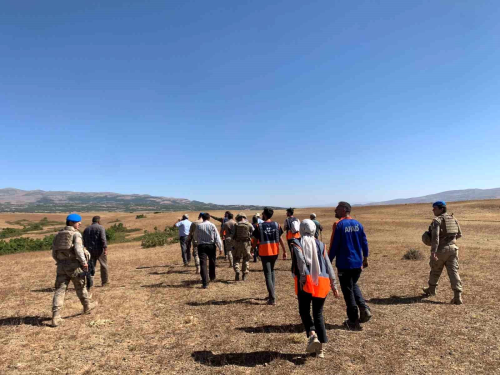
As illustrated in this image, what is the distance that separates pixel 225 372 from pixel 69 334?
3.77 m

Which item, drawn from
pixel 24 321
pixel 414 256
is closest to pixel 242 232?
pixel 24 321

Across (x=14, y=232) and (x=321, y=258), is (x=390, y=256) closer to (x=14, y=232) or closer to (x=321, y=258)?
(x=321, y=258)

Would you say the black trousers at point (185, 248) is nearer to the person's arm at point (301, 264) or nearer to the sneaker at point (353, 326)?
the sneaker at point (353, 326)

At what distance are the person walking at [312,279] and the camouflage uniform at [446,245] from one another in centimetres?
427

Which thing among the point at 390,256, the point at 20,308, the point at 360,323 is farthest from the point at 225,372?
the point at 390,256

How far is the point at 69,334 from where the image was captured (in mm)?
6027

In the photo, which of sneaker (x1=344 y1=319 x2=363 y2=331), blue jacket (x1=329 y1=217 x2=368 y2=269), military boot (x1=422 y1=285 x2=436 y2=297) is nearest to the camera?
blue jacket (x1=329 y1=217 x2=368 y2=269)

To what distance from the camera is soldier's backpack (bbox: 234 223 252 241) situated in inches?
364

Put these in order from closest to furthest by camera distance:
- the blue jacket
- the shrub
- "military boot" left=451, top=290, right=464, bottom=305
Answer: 1. the blue jacket
2. "military boot" left=451, top=290, right=464, bottom=305
3. the shrub

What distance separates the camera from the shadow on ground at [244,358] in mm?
4734

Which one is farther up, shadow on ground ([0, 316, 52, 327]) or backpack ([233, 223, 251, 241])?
backpack ([233, 223, 251, 241])

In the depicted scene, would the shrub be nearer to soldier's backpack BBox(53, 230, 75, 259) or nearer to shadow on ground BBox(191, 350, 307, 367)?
shadow on ground BBox(191, 350, 307, 367)

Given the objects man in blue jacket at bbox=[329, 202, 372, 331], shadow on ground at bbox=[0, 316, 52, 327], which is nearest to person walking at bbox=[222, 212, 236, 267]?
shadow on ground at bbox=[0, 316, 52, 327]

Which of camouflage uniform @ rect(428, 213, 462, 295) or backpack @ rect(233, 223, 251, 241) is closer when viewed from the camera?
camouflage uniform @ rect(428, 213, 462, 295)
